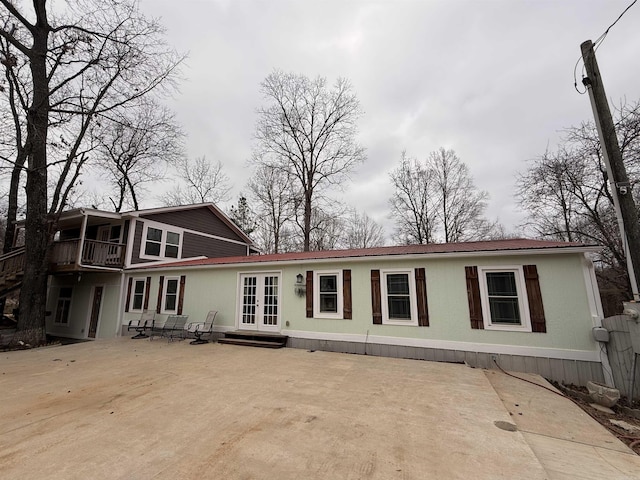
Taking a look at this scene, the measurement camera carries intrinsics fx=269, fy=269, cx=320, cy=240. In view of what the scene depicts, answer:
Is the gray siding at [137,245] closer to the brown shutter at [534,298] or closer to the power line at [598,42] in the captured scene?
the brown shutter at [534,298]

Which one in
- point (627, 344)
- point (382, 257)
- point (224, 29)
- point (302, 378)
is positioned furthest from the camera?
point (224, 29)

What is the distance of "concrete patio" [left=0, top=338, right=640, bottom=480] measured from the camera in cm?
240

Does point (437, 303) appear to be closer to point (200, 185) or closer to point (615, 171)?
point (615, 171)

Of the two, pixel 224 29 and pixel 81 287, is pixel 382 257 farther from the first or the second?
pixel 81 287

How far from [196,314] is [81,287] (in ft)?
22.8

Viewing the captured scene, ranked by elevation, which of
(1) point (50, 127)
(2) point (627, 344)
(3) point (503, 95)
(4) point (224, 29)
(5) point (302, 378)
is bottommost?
(5) point (302, 378)

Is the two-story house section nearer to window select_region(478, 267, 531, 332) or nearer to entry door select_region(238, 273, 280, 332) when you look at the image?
entry door select_region(238, 273, 280, 332)

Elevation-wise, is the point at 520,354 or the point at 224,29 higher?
the point at 224,29

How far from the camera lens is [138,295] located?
11.1 m

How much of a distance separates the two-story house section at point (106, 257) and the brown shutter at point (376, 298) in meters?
7.93

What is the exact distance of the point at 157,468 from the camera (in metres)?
2.37

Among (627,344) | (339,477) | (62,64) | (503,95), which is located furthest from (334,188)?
(339,477)

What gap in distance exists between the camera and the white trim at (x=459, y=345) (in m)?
5.41

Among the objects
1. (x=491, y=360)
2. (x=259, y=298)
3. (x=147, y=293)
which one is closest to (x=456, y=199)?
(x=491, y=360)
